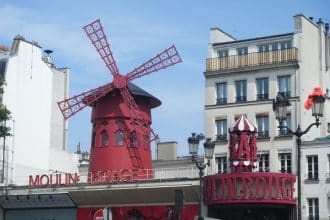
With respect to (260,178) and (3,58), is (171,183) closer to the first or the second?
(260,178)

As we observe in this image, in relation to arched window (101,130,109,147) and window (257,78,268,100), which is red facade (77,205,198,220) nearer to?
arched window (101,130,109,147)

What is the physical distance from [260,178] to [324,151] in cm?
230

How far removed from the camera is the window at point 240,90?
2681cm

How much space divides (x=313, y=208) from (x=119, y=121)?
328 inches

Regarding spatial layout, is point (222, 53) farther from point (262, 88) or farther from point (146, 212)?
point (146, 212)

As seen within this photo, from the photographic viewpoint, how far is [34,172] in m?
33.6

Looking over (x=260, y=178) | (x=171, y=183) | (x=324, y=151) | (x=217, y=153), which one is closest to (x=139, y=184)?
(x=171, y=183)

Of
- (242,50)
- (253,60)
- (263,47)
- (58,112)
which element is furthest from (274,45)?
(58,112)

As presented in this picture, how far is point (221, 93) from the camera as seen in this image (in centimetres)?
2734

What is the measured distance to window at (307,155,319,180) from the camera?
2433 cm

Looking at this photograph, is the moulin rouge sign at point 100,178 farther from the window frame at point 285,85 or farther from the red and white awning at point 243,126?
the window frame at point 285,85

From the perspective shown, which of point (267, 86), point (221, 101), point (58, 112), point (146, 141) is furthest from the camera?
point (58, 112)

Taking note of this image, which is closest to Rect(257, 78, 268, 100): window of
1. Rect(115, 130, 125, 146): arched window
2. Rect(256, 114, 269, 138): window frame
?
Rect(256, 114, 269, 138): window frame

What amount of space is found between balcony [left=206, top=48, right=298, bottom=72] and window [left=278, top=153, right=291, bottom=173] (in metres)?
3.14
